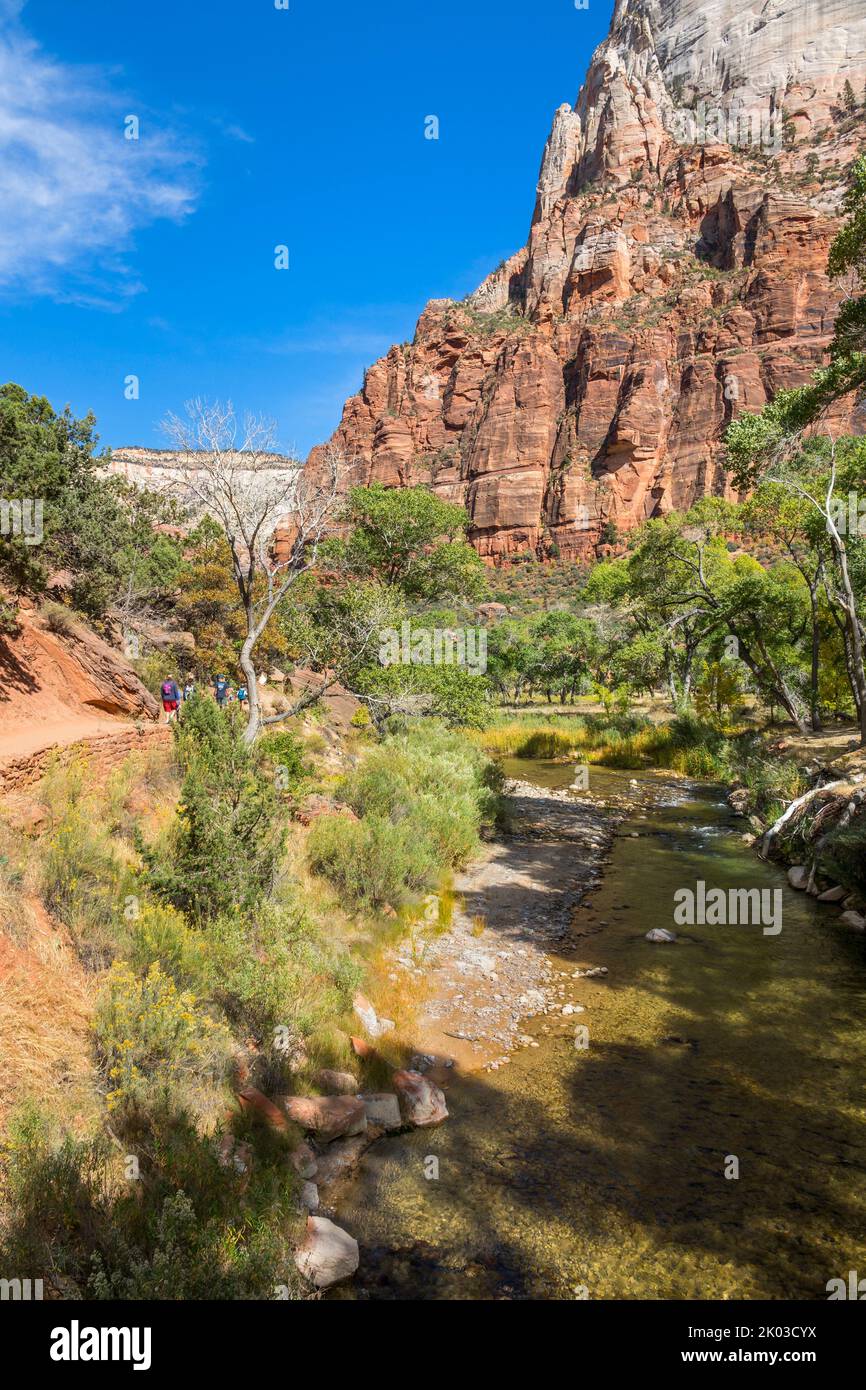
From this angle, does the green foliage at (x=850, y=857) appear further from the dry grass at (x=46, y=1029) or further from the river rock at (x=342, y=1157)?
the dry grass at (x=46, y=1029)

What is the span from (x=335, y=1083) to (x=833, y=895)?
8636 mm

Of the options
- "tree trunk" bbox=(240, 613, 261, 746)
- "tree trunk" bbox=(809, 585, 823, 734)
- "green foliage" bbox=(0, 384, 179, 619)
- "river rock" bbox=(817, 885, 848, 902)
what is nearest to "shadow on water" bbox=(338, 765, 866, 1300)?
"river rock" bbox=(817, 885, 848, 902)

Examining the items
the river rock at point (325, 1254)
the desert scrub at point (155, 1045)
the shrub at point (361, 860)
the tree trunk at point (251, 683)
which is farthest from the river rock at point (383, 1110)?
the tree trunk at point (251, 683)

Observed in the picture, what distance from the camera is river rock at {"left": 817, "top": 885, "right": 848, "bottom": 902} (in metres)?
10.4

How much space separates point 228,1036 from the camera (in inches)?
206

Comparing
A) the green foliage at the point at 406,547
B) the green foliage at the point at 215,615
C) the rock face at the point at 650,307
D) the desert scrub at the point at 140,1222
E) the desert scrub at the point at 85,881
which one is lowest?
the desert scrub at the point at 140,1222

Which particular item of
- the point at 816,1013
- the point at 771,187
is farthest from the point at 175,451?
the point at 771,187

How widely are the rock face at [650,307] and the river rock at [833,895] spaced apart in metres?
97.7

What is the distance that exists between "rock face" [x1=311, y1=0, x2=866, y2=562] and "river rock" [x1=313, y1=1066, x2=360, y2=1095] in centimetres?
10391

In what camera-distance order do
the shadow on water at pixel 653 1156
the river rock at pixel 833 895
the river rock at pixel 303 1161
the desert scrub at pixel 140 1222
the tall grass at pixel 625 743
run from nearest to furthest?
the desert scrub at pixel 140 1222
the shadow on water at pixel 653 1156
the river rock at pixel 303 1161
the river rock at pixel 833 895
the tall grass at pixel 625 743

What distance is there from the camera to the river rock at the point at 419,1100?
221 inches

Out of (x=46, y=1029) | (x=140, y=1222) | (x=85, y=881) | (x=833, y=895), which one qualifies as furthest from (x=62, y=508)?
(x=833, y=895)

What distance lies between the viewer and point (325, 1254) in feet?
13.4
